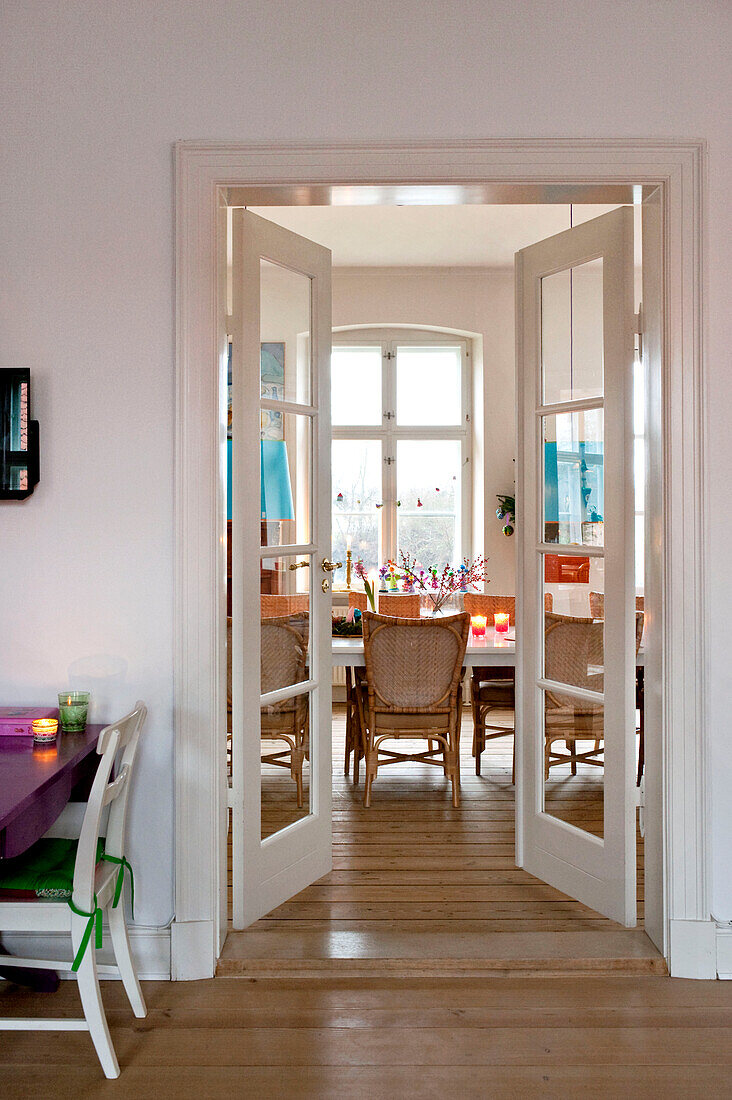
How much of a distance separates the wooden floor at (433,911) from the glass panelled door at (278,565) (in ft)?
0.26

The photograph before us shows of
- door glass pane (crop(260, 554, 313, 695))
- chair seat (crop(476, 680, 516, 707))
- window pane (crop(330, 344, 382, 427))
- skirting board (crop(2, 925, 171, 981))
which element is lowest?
skirting board (crop(2, 925, 171, 981))

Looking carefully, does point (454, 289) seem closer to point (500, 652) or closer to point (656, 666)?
point (500, 652)

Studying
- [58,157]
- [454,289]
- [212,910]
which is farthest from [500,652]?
[454,289]

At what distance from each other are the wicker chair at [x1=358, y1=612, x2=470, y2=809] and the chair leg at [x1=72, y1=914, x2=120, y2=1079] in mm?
2123

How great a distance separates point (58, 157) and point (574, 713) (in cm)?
253

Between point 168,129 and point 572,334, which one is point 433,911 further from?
point 168,129

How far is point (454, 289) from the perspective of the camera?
6742 mm

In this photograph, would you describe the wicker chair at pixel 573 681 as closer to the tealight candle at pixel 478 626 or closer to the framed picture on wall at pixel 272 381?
the framed picture on wall at pixel 272 381

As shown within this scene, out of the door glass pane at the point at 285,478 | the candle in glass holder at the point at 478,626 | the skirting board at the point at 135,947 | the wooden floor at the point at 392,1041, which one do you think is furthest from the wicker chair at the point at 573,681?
the candle in glass holder at the point at 478,626

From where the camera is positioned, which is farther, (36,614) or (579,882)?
(579,882)

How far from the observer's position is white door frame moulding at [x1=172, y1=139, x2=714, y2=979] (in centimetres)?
263

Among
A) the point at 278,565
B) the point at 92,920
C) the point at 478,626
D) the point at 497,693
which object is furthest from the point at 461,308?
the point at 92,920

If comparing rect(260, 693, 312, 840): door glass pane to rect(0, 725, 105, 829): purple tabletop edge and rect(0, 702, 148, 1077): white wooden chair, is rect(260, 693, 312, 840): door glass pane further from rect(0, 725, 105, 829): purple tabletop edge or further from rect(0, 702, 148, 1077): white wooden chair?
rect(0, 702, 148, 1077): white wooden chair

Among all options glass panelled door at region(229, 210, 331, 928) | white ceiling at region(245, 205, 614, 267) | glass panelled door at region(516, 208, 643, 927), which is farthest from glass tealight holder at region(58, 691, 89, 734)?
white ceiling at region(245, 205, 614, 267)
